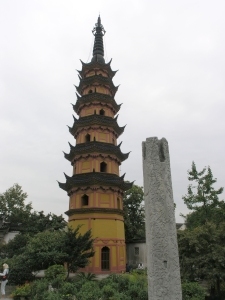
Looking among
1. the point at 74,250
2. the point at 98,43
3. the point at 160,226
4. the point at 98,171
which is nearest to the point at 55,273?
the point at 74,250

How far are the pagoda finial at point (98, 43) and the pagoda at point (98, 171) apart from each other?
1739mm

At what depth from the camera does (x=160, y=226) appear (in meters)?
4.86

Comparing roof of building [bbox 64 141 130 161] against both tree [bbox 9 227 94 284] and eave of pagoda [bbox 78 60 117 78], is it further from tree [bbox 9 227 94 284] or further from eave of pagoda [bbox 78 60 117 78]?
eave of pagoda [bbox 78 60 117 78]

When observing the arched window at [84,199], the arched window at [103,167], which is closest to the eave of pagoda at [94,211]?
the arched window at [84,199]

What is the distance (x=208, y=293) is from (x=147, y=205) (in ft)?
43.1

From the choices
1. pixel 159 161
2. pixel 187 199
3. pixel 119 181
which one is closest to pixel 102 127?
pixel 119 181

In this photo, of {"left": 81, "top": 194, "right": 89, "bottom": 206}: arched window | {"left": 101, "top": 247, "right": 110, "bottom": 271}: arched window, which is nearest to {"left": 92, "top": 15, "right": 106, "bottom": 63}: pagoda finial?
{"left": 81, "top": 194, "right": 89, "bottom": 206}: arched window

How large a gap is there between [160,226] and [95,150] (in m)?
15.8

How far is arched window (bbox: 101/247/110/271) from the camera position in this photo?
59.4 ft

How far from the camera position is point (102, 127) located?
21.8m

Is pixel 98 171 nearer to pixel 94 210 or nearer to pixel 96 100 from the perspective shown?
pixel 94 210

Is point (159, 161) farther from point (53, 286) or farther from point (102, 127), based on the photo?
point (102, 127)

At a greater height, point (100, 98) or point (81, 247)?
point (100, 98)

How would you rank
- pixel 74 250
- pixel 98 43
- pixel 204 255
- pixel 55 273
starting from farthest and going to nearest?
pixel 98 43 < pixel 74 250 < pixel 55 273 < pixel 204 255
